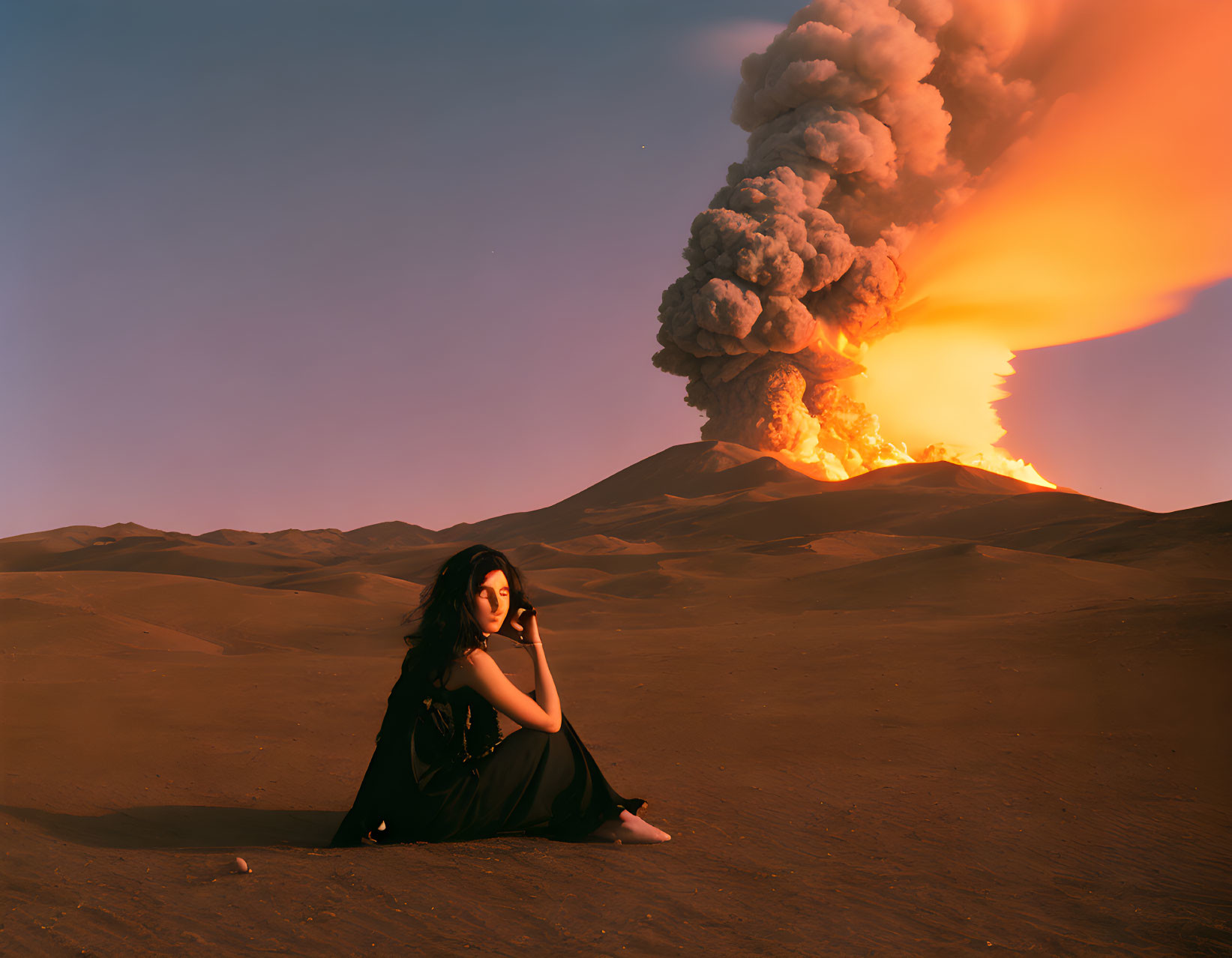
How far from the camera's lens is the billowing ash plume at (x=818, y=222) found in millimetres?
43281

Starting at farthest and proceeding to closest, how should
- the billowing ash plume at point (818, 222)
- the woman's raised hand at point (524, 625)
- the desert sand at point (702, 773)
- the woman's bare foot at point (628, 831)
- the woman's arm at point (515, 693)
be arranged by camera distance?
the billowing ash plume at point (818, 222)
the woman's bare foot at point (628, 831)
the woman's raised hand at point (524, 625)
the woman's arm at point (515, 693)
the desert sand at point (702, 773)

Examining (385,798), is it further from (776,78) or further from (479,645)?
(776,78)

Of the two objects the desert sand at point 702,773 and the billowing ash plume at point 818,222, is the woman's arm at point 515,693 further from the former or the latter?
the billowing ash plume at point 818,222

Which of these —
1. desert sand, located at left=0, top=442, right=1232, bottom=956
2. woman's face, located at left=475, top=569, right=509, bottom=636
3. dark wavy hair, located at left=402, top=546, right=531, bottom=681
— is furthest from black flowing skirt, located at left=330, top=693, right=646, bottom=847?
woman's face, located at left=475, top=569, right=509, bottom=636

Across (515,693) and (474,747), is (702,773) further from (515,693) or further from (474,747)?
(515,693)

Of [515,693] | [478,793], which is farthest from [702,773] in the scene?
[515,693]

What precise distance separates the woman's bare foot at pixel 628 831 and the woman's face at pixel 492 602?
1112 mm

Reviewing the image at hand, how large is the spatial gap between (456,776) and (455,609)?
0.78 metres

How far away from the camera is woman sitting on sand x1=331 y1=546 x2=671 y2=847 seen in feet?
13.2

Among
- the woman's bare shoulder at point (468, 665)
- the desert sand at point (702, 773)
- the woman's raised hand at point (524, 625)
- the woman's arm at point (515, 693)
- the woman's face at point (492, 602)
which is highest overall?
the woman's face at point (492, 602)

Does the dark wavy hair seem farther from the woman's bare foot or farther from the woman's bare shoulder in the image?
the woman's bare foot

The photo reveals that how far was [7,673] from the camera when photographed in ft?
28.8

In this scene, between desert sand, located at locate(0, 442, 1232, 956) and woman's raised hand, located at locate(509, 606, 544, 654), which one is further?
woman's raised hand, located at locate(509, 606, 544, 654)

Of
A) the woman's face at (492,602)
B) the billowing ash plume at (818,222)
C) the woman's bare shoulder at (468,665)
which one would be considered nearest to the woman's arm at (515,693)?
the woman's bare shoulder at (468,665)
